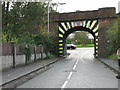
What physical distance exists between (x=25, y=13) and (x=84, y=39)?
71.3 m

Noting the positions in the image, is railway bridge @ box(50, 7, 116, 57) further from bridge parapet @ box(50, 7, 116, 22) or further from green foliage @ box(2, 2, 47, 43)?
green foliage @ box(2, 2, 47, 43)

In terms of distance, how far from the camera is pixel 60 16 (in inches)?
1523

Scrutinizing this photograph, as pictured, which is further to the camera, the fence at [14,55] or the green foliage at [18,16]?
the green foliage at [18,16]

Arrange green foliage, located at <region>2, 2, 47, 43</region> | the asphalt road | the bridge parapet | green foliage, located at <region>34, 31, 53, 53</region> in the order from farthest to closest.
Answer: the bridge parapet → green foliage, located at <region>34, 31, 53, 53</region> → green foliage, located at <region>2, 2, 47, 43</region> → the asphalt road

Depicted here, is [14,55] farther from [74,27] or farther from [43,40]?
[74,27]

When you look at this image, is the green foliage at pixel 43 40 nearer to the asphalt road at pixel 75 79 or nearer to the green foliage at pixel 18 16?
the green foliage at pixel 18 16

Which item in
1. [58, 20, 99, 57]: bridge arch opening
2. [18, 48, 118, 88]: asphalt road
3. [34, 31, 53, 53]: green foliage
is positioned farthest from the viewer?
[58, 20, 99, 57]: bridge arch opening

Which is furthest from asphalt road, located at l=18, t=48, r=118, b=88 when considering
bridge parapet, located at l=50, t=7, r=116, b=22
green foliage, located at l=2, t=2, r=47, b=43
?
bridge parapet, located at l=50, t=7, r=116, b=22

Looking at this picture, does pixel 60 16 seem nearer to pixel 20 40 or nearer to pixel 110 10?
pixel 110 10

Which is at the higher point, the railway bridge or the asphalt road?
the railway bridge

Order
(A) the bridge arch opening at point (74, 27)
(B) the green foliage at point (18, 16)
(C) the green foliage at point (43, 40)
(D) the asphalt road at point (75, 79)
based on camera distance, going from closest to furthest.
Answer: (D) the asphalt road at point (75, 79) < (B) the green foliage at point (18, 16) < (C) the green foliage at point (43, 40) < (A) the bridge arch opening at point (74, 27)

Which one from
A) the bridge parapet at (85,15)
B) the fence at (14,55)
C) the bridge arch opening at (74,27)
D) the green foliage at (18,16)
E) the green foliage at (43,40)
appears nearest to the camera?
A: the fence at (14,55)

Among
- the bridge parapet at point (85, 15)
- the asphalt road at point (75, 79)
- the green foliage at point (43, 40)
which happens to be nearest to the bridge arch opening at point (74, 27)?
the bridge parapet at point (85, 15)

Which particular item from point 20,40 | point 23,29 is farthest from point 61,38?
point 23,29
